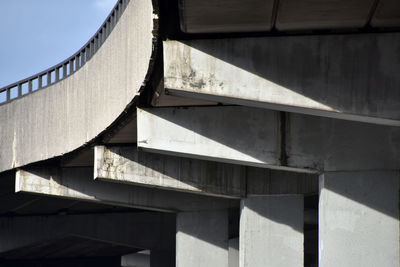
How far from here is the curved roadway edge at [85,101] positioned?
2308 centimetres

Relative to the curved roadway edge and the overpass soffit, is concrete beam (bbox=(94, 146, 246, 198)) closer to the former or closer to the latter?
the curved roadway edge

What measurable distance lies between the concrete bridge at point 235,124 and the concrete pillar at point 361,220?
0.08 ft

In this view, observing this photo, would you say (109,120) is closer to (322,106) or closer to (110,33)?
(110,33)

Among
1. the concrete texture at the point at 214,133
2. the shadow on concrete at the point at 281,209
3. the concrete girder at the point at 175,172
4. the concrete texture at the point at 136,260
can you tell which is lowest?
the concrete texture at the point at 136,260

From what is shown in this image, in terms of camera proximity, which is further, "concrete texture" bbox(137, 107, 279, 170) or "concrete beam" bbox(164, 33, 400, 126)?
"concrete texture" bbox(137, 107, 279, 170)

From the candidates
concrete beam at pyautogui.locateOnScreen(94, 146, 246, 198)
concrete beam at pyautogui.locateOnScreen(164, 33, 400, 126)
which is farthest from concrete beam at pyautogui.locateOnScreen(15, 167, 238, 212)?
concrete beam at pyautogui.locateOnScreen(164, 33, 400, 126)

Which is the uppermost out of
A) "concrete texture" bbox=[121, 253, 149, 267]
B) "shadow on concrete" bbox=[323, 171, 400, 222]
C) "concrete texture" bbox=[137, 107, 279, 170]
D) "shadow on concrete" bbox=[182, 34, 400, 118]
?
"shadow on concrete" bbox=[182, 34, 400, 118]

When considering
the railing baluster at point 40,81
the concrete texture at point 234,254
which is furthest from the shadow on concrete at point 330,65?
the concrete texture at point 234,254

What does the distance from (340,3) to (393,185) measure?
5257 millimetres

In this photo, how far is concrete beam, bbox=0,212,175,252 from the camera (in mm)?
52812

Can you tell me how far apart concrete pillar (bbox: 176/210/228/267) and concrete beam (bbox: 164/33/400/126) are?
677 inches

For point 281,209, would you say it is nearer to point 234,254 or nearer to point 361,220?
point 361,220

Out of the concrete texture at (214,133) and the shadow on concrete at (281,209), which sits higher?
the concrete texture at (214,133)

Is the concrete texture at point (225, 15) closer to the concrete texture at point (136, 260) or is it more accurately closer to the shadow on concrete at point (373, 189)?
the shadow on concrete at point (373, 189)
